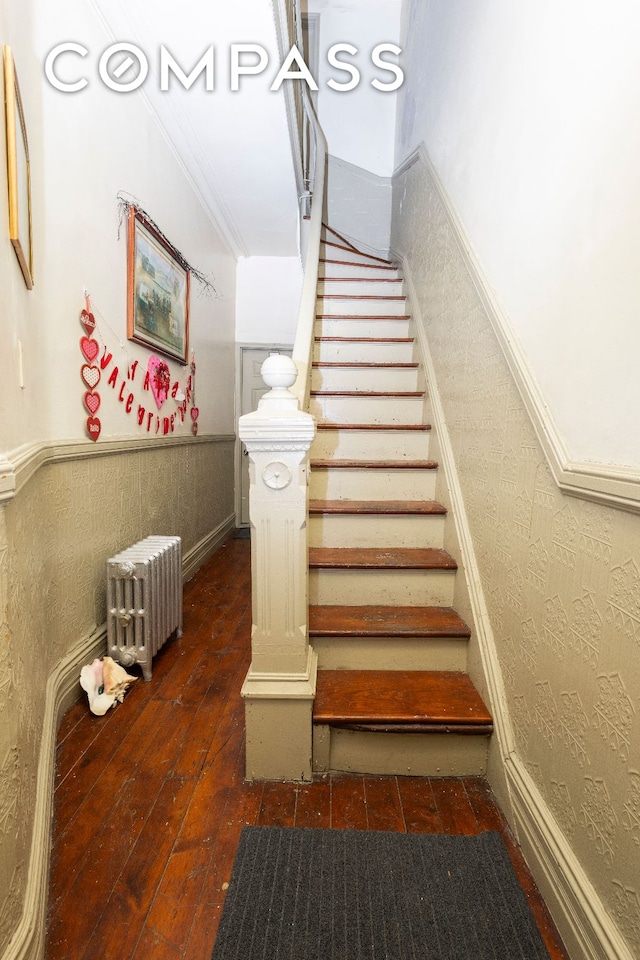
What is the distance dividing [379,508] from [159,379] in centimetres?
164

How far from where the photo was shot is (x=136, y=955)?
1.02 meters

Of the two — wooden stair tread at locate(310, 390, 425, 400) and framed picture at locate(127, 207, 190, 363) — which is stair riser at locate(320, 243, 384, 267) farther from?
wooden stair tread at locate(310, 390, 425, 400)

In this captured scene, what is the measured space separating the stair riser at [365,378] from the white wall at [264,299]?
89.2 inches

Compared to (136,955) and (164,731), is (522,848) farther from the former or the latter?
(164,731)

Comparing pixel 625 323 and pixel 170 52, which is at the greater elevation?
pixel 170 52

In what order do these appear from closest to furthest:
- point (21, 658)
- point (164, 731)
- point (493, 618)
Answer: point (21, 658)
point (493, 618)
point (164, 731)

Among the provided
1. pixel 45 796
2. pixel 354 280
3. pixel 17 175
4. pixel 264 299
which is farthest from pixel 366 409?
pixel 264 299

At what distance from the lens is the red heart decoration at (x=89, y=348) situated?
1.98 meters

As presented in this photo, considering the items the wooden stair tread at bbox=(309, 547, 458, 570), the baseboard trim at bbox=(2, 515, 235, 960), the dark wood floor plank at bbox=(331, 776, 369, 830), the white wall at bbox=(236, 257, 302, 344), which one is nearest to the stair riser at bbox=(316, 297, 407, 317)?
the white wall at bbox=(236, 257, 302, 344)

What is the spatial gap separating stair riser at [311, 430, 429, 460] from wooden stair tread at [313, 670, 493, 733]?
1.07 meters

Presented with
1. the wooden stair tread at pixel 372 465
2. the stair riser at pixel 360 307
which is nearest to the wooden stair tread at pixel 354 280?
the stair riser at pixel 360 307

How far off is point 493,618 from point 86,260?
2.10 m

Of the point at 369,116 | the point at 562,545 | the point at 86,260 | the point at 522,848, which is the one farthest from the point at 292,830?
the point at 369,116

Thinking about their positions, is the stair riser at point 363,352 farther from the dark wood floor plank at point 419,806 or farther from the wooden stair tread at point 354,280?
the dark wood floor plank at point 419,806
